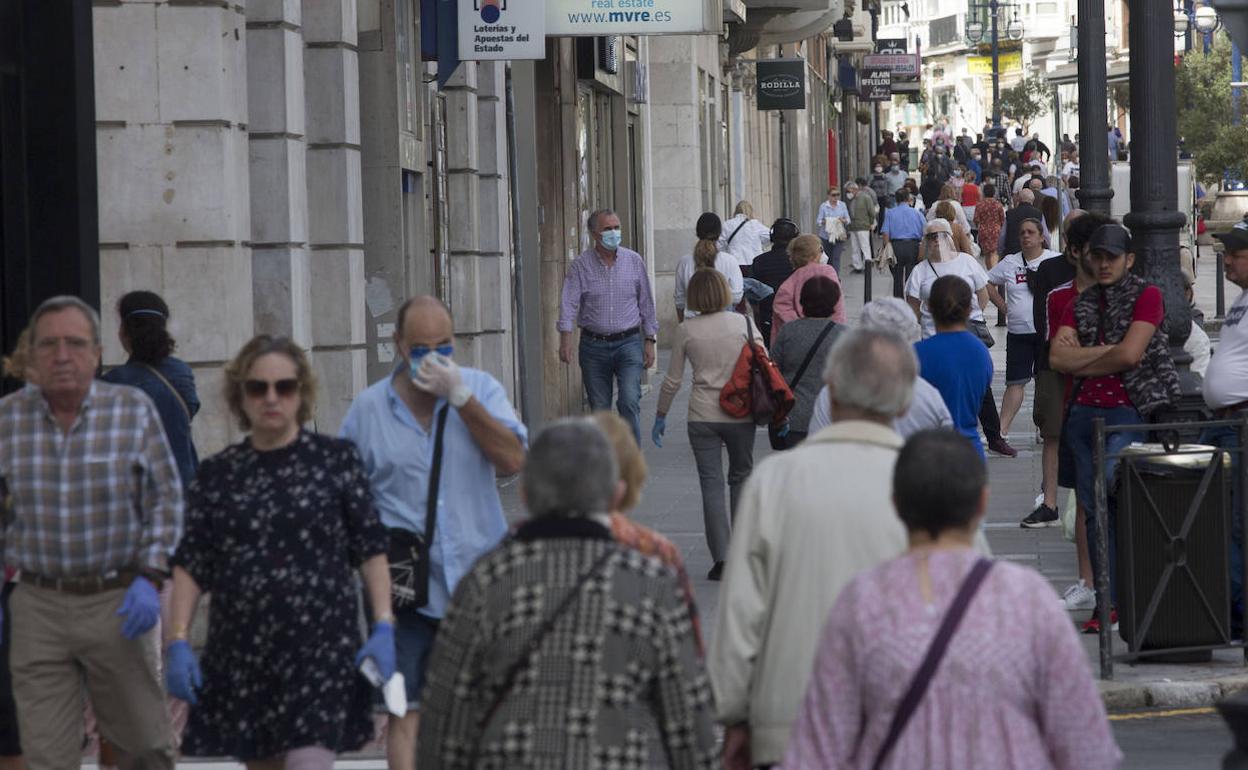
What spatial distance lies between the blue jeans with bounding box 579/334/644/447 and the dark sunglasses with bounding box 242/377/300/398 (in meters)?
9.32

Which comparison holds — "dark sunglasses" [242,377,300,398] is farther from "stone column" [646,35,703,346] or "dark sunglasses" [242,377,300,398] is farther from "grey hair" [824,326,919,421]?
"stone column" [646,35,703,346]

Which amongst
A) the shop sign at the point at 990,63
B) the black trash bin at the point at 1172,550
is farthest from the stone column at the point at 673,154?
the shop sign at the point at 990,63

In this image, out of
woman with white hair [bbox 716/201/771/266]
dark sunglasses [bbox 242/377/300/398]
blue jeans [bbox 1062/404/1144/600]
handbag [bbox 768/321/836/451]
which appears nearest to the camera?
dark sunglasses [bbox 242/377/300/398]

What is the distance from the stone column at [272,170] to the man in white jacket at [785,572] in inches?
273

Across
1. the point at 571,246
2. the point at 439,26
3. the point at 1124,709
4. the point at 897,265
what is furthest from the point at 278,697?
the point at 897,265

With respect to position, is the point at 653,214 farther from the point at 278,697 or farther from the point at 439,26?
the point at 278,697

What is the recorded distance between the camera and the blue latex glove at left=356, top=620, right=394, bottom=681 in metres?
6.15

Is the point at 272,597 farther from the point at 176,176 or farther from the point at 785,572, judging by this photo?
the point at 176,176

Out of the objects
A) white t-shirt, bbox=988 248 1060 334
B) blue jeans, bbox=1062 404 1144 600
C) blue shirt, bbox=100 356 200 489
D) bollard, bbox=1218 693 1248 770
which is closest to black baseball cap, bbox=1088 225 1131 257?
blue jeans, bbox=1062 404 1144 600

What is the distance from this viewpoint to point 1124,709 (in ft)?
29.8

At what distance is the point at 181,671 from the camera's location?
20.0 ft

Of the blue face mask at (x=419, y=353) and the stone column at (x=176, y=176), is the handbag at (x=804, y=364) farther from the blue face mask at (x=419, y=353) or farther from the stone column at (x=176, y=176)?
the blue face mask at (x=419, y=353)

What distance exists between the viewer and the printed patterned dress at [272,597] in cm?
610

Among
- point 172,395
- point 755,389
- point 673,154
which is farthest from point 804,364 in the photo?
point 673,154
